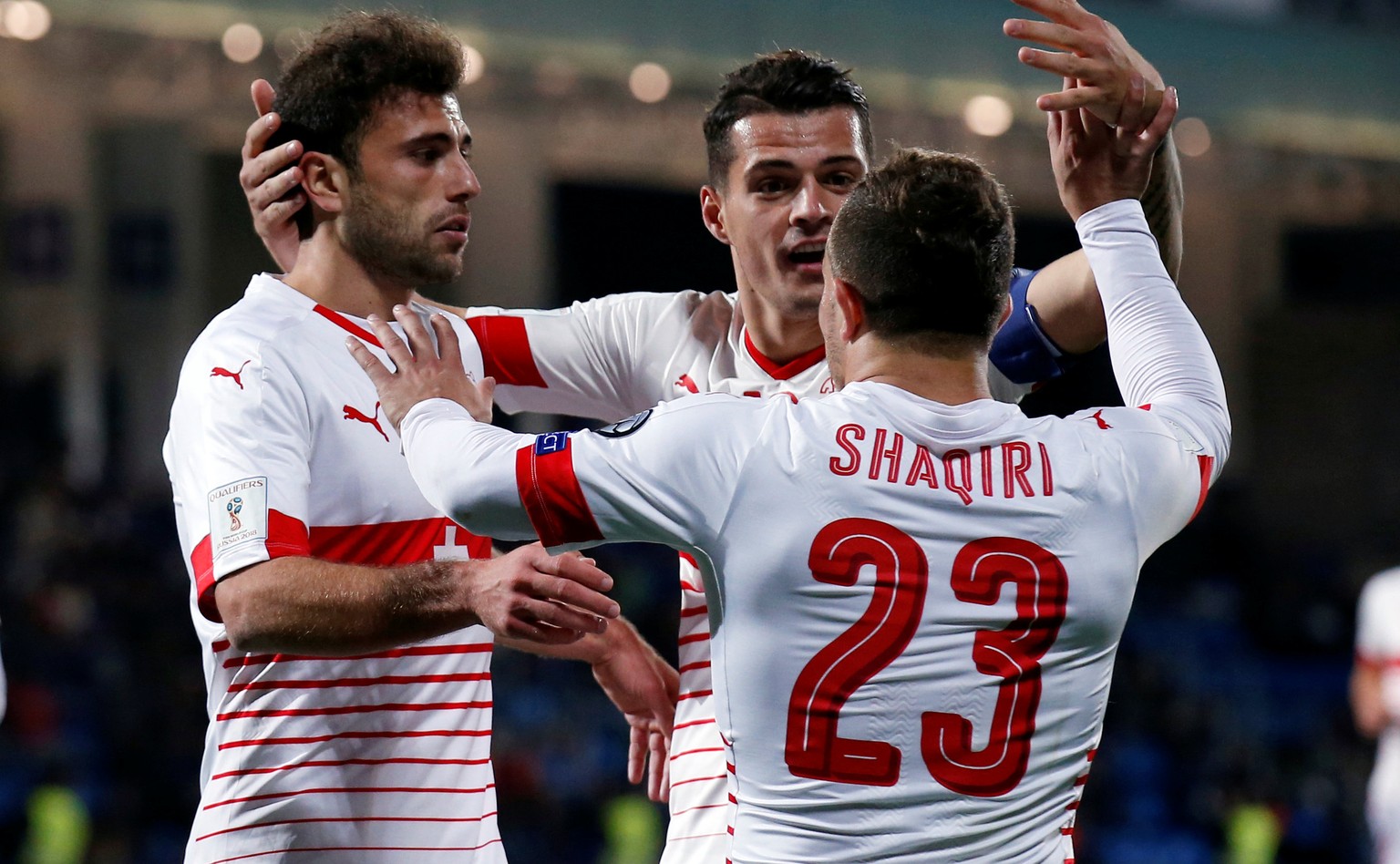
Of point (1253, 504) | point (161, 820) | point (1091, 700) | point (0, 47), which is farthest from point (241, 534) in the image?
point (1253, 504)

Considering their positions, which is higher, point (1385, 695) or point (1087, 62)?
point (1087, 62)

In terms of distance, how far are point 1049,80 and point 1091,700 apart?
41.5 feet

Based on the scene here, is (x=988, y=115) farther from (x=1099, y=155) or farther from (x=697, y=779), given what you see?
(x=697, y=779)

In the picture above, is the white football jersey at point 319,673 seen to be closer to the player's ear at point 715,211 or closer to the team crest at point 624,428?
the team crest at point 624,428

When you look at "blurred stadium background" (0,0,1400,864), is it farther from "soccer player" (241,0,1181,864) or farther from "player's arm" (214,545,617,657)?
"player's arm" (214,545,617,657)

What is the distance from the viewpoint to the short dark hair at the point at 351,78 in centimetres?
289

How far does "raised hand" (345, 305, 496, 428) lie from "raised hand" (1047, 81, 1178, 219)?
991 millimetres

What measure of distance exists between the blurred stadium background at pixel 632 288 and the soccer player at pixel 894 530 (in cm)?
747

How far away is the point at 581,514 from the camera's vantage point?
84.1 inches

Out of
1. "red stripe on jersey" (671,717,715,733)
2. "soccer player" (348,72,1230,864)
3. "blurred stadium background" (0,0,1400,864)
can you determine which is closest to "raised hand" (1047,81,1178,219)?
"soccer player" (348,72,1230,864)

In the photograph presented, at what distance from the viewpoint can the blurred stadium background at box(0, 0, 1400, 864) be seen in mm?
10336

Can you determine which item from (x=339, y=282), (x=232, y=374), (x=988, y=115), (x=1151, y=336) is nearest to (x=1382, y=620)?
(x=1151, y=336)

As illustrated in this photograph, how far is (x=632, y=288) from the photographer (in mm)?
17688

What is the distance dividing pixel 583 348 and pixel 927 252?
122 cm
